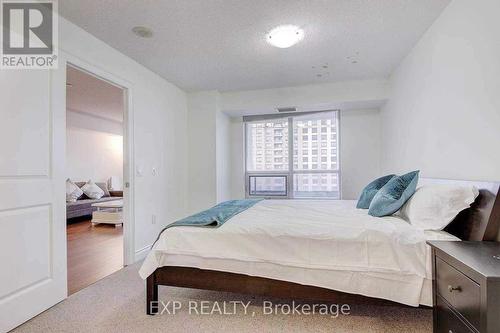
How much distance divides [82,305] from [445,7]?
3.90m

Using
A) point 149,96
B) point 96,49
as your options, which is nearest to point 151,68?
point 149,96

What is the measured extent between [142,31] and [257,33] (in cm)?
113

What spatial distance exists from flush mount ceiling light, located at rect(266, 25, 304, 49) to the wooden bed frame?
6.07 feet

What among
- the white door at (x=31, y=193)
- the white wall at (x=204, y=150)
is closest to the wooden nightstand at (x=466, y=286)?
the white door at (x=31, y=193)

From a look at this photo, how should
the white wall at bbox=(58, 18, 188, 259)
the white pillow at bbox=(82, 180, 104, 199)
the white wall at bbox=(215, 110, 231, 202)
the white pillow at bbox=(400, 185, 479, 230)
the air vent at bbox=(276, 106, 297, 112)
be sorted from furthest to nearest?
the white pillow at bbox=(82, 180, 104, 199)
the white wall at bbox=(215, 110, 231, 202)
the air vent at bbox=(276, 106, 297, 112)
the white wall at bbox=(58, 18, 188, 259)
the white pillow at bbox=(400, 185, 479, 230)

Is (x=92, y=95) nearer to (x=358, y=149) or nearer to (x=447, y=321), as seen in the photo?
(x=358, y=149)

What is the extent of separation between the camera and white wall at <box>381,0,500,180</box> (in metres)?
1.64

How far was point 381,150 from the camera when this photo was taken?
4195 millimetres

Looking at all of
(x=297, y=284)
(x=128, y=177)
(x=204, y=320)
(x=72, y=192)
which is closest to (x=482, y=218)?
(x=297, y=284)

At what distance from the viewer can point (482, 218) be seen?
4.99 ft

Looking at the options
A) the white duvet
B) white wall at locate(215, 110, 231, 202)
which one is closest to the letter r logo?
the white duvet

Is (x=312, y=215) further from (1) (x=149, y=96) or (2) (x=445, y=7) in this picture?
(1) (x=149, y=96)

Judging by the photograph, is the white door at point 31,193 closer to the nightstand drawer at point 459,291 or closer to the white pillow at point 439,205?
the nightstand drawer at point 459,291

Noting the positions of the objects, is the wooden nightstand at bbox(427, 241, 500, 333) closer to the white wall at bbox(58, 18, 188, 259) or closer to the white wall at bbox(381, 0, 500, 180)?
the white wall at bbox(381, 0, 500, 180)
